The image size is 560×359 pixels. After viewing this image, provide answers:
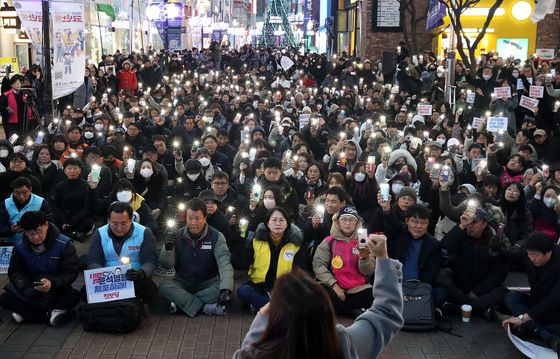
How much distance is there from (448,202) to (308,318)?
619 cm

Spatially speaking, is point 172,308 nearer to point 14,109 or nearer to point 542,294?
point 542,294

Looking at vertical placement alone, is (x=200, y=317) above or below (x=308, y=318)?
below

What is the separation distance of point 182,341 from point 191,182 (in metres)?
3.88

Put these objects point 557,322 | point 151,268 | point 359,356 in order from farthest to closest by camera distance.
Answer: point 151,268 → point 557,322 → point 359,356

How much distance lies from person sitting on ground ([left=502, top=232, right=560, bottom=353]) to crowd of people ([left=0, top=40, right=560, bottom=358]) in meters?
0.01

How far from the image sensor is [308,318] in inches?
93.4

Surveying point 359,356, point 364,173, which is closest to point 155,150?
point 364,173

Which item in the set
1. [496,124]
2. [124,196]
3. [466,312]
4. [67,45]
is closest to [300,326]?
[466,312]

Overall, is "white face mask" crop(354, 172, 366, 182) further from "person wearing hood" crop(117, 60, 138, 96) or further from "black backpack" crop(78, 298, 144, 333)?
"person wearing hood" crop(117, 60, 138, 96)

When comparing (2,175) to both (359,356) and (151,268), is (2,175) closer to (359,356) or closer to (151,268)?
(151,268)

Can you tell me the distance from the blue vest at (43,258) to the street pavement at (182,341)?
54cm

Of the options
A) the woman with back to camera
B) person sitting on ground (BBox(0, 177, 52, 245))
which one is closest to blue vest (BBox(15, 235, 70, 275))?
person sitting on ground (BBox(0, 177, 52, 245))

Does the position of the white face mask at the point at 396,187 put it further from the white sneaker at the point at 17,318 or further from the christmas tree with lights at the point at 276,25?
the christmas tree with lights at the point at 276,25

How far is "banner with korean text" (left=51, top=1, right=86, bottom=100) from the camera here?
11898 millimetres
